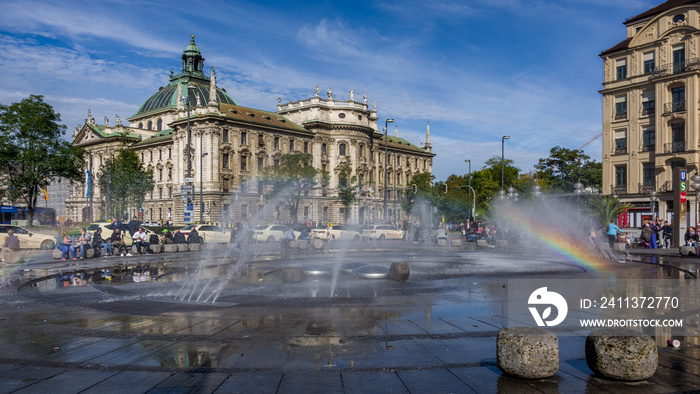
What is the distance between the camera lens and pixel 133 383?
6148 millimetres

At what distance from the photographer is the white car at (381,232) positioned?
49938mm

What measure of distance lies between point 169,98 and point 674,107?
90507 mm

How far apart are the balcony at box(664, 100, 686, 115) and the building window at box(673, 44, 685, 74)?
2.86 metres

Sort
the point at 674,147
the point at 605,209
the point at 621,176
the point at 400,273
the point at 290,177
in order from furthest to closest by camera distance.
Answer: the point at 290,177, the point at 621,176, the point at 674,147, the point at 605,209, the point at 400,273

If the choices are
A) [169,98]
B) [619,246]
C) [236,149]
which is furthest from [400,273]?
[169,98]

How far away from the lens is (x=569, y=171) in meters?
89.8

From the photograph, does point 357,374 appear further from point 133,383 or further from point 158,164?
point 158,164

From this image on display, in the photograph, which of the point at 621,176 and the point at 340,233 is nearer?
the point at 340,233

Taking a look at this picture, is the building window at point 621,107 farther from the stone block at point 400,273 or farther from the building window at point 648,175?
the stone block at point 400,273

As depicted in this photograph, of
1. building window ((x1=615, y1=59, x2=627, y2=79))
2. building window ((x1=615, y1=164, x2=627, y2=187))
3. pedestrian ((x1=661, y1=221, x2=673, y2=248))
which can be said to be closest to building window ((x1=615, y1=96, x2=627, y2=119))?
building window ((x1=615, y1=59, x2=627, y2=79))

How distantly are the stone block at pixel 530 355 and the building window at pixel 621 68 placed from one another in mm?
54411

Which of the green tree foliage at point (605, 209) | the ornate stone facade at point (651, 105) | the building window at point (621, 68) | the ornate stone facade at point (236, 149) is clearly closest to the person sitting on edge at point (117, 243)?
the green tree foliage at point (605, 209)

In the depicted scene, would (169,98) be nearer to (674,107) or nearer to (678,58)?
(678,58)

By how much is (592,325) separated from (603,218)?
1317 inches
